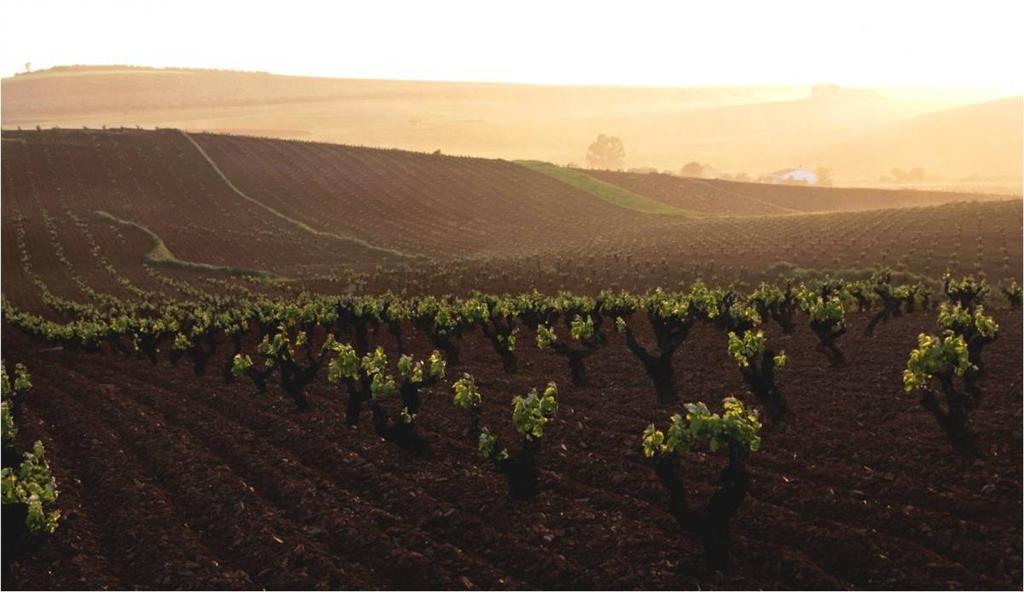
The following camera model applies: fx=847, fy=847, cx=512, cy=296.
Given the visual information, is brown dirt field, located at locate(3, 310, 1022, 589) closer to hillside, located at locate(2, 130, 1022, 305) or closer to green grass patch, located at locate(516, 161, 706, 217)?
hillside, located at locate(2, 130, 1022, 305)

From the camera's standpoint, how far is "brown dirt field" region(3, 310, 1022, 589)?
1201cm

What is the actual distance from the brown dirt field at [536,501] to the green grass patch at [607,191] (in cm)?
7329

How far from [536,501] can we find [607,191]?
296 ft

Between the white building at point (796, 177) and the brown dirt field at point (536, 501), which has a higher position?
the white building at point (796, 177)

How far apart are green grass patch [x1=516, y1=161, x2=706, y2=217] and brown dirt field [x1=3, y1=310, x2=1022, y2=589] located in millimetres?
73287

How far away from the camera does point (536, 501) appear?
47.5ft

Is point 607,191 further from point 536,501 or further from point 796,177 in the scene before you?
point 536,501

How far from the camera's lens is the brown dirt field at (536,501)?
1201 centimetres

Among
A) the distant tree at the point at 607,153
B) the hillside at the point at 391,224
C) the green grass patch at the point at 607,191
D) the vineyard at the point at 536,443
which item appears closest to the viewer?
the vineyard at the point at 536,443

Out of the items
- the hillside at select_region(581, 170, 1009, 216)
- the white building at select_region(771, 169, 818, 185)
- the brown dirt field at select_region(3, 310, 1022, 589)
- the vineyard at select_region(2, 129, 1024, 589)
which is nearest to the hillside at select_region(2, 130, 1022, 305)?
the hillside at select_region(581, 170, 1009, 216)

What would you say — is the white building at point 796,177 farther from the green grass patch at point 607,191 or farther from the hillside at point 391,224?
the green grass patch at point 607,191

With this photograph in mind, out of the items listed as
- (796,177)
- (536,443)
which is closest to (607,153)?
(796,177)

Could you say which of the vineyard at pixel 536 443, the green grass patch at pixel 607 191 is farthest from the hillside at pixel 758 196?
the vineyard at pixel 536 443

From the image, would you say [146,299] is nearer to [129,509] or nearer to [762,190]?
[129,509]
